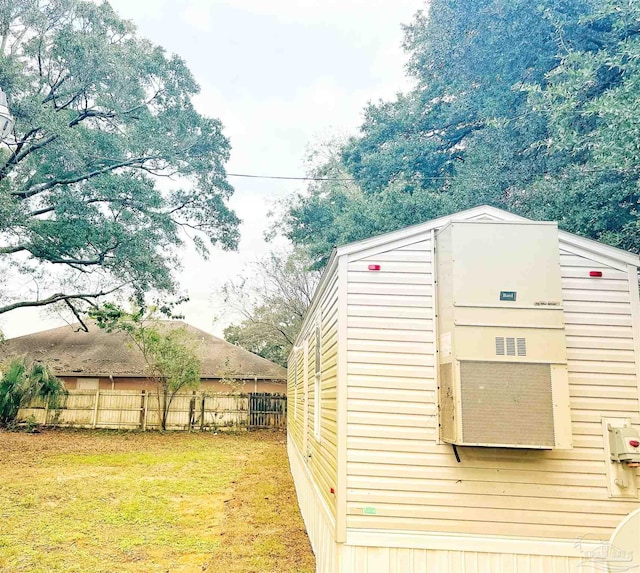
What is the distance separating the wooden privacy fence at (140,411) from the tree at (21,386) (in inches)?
23.4

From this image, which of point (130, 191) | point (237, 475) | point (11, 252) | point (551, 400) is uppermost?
point (130, 191)

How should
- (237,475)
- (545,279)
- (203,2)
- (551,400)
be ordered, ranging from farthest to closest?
(203,2) < (237,475) < (545,279) < (551,400)

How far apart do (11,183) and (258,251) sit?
1000 centimetres

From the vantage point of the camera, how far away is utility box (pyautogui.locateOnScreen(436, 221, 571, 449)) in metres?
A: 2.85

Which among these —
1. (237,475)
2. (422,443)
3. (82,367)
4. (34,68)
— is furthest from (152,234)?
(422,443)

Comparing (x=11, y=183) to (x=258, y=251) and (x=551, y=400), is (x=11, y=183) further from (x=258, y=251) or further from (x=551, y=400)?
(x=551, y=400)

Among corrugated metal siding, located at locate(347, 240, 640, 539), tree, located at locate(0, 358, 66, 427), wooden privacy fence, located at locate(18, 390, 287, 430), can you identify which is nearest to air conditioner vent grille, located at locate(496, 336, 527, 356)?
corrugated metal siding, located at locate(347, 240, 640, 539)

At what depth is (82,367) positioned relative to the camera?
17953 mm

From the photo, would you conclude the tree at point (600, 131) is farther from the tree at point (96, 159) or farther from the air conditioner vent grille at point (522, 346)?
the tree at point (96, 159)

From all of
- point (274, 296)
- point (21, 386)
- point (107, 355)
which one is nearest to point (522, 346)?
point (21, 386)

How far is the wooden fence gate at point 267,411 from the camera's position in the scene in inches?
634

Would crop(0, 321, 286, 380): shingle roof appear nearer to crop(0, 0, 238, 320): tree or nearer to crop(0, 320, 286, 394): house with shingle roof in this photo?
crop(0, 320, 286, 394): house with shingle roof

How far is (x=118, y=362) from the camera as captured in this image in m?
18.3

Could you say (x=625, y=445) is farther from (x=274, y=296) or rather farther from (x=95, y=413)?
(x=274, y=296)
